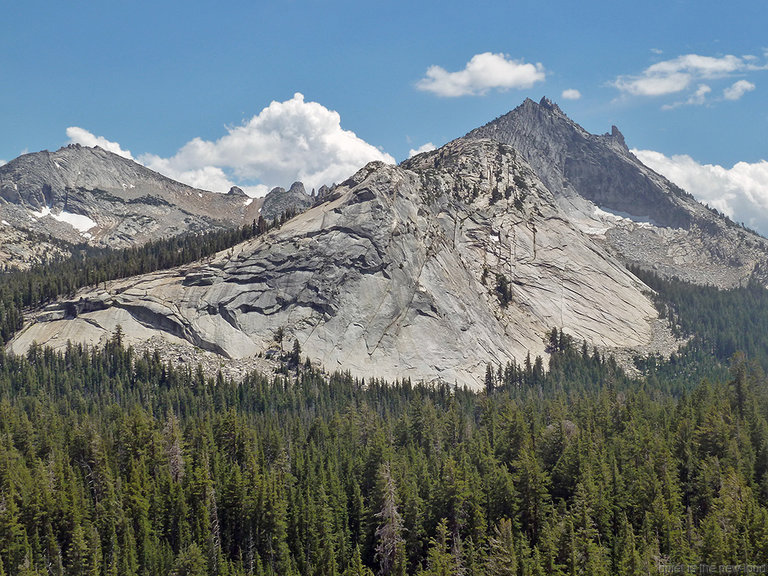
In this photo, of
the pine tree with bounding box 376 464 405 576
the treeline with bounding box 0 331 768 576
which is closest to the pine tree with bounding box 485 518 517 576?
the treeline with bounding box 0 331 768 576

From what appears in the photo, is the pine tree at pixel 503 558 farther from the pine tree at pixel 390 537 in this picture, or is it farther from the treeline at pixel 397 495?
the pine tree at pixel 390 537

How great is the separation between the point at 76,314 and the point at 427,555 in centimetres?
13300

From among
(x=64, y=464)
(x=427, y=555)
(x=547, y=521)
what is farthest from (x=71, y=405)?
(x=547, y=521)

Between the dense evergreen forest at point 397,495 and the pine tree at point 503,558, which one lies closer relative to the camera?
the pine tree at point 503,558

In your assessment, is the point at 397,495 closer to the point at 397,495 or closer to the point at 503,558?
the point at 397,495

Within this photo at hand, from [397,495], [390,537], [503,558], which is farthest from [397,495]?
[503,558]

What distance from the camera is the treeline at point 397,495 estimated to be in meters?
77.1

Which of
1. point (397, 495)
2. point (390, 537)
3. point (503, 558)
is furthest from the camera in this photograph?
point (397, 495)

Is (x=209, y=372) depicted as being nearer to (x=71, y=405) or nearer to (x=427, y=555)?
(x=71, y=405)

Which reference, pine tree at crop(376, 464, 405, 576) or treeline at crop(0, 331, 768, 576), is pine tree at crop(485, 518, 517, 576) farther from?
pine tree at crop(376, 464, 405, 576)

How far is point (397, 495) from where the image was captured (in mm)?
89125

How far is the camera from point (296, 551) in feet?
298

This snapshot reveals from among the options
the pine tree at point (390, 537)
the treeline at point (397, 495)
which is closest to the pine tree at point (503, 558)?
the treeline at point (397, 495)

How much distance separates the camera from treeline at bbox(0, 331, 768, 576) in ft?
253
